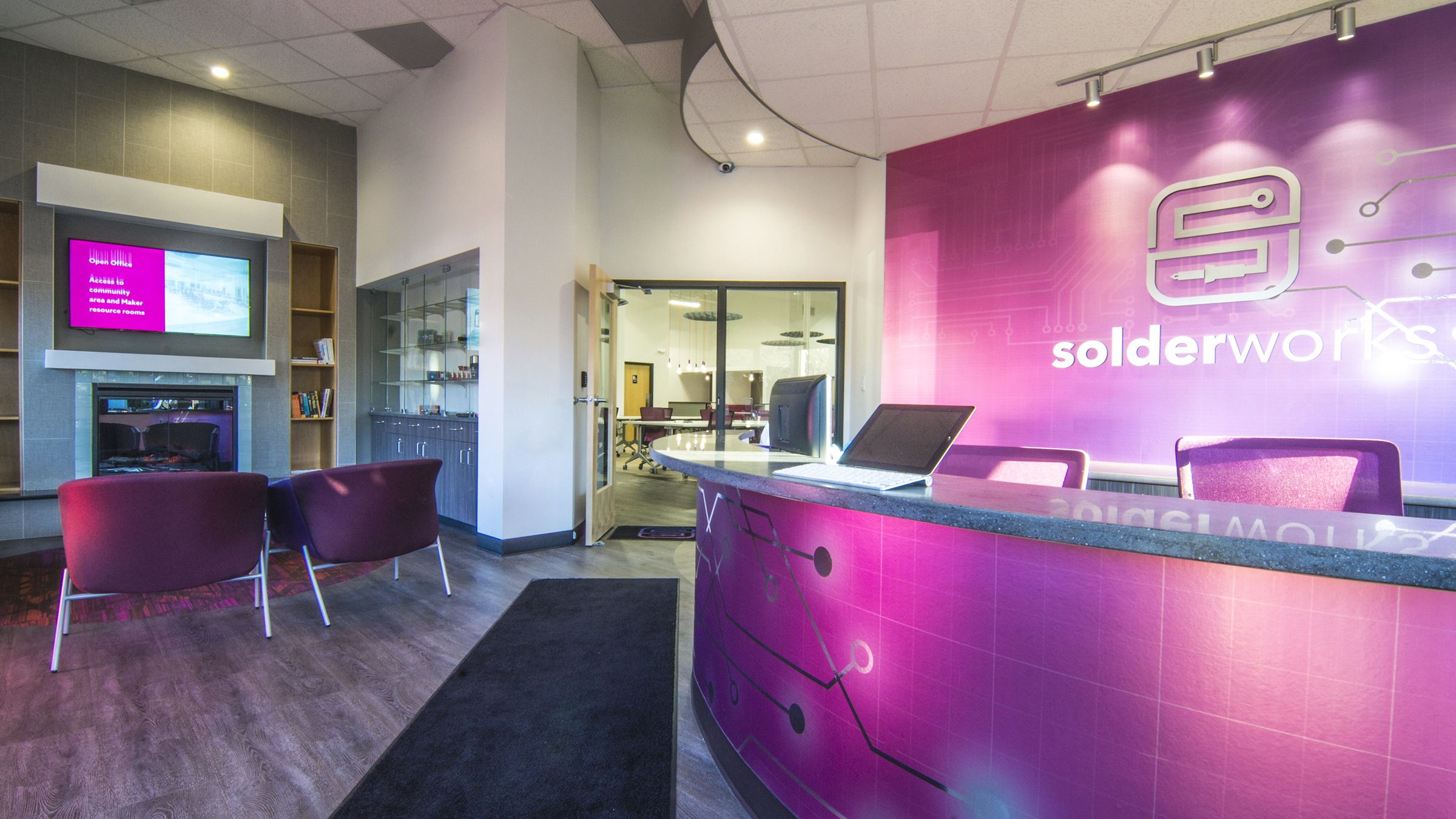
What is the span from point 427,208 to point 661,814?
5.19m

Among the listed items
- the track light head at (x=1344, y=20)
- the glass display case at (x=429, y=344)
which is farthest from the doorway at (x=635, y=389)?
the track light head at (x=1344, y=20)

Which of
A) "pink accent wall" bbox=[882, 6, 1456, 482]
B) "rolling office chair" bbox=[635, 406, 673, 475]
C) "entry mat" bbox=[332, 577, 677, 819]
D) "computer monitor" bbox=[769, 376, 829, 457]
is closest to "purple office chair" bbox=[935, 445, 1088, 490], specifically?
"computer monitor" bbox=[769, 376, 829, 457]

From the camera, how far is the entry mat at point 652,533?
4.88 meters

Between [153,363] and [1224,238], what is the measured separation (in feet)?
27.0

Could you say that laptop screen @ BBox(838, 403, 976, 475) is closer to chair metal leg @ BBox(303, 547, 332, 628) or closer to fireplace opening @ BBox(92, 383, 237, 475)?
chair metal leg @ BBox(303, 547, 332, 628)

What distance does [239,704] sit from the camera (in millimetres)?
2270

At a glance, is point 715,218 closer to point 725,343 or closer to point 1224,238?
point 725,343

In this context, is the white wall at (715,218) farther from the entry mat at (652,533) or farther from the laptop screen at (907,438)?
the laptop screen at (907,438)

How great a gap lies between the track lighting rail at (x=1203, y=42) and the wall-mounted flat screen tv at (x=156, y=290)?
23.9 feet

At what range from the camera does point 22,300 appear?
177 inches

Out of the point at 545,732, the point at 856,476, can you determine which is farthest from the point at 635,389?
the point at 856,476

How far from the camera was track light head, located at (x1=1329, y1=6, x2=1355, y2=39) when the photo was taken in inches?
109

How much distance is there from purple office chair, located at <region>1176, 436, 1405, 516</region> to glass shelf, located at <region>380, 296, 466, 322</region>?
525cm

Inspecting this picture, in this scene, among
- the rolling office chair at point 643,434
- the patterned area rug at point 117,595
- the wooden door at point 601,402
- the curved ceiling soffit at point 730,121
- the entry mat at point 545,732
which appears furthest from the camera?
the rolling office chair at point 643,434
